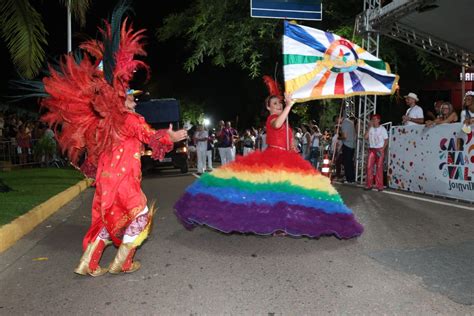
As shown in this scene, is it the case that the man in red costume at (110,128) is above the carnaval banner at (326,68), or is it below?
below

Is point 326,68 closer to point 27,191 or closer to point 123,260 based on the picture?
point 123,260

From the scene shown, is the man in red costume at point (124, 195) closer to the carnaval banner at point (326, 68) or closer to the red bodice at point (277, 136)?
the red bodice at point (277, 136)

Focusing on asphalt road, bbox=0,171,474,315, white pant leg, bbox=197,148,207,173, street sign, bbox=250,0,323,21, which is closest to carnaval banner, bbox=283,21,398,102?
asphalt road, bbox=0,171,474,315

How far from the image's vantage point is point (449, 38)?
43.4ft

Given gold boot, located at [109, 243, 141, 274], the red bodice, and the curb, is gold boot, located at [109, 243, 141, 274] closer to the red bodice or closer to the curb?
the curb

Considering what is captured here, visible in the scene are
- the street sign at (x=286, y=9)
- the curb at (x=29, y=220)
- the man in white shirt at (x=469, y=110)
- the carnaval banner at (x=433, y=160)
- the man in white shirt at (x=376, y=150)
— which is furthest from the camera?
the street sign at (x=286, y=9)

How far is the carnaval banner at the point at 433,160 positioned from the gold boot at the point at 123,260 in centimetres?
709

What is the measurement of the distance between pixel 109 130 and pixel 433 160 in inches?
312

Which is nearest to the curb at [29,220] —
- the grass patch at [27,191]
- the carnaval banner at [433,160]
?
the grass patch at [27,191]

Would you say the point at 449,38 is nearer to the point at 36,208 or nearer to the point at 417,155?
the point at 417,155

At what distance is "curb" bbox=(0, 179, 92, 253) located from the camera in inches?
228

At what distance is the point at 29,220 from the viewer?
6844 millimetres

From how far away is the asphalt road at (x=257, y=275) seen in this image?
367 cm

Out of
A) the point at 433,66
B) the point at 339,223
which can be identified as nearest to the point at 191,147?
the point at 433,66
